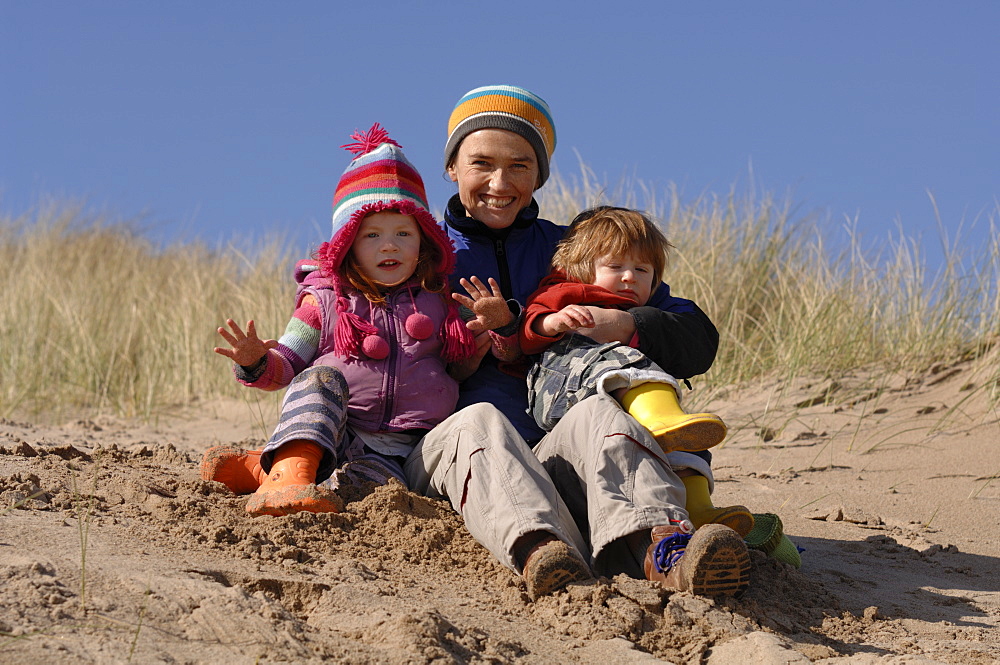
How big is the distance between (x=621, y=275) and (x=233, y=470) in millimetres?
1615

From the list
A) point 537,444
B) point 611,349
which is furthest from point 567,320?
point 537,444

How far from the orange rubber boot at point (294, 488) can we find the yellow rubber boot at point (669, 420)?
1038 millimetres

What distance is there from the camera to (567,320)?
3.25 meters

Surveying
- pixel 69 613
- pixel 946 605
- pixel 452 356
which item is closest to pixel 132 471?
pixel 452 356

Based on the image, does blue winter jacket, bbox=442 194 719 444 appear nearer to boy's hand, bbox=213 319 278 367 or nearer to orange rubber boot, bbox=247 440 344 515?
orange rubber boot, bbox=247 440 344 515

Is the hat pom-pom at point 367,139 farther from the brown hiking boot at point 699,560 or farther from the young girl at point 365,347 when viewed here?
the brown hiking boot at point 699,560

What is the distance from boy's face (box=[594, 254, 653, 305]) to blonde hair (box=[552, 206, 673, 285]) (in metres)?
0.02

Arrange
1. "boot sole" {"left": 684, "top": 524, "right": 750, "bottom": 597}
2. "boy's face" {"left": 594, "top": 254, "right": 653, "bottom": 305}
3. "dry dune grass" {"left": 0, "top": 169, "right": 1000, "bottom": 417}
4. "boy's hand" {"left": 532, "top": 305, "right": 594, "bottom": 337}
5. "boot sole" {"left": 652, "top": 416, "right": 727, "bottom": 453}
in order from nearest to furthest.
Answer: "boot sole" {"left": 684, "top": 524, "right": 750, "bottom": 597} < "boot sole" {"left": 652, "top": 416, "right": 727, "bottom": 453} < "boy's hand" {"left": 532, "top": 305, "right": 594, "bottom": 337} < "boy's face" {"left": 594, "top": 254, "right": 653, "bottom": 305} < "dry dune grass" {"left": 0, "top": 169, "right": 1000, "bottom": 417}

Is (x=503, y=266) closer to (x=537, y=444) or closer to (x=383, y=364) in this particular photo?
(x=383, y=364)

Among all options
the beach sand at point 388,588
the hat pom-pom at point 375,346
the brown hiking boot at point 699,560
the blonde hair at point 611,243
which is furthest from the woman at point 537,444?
the hat pom-pom at point 375,346

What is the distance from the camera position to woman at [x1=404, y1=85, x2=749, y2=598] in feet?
8.79

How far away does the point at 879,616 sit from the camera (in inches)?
115

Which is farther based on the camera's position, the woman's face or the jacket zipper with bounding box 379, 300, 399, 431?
the woman's face

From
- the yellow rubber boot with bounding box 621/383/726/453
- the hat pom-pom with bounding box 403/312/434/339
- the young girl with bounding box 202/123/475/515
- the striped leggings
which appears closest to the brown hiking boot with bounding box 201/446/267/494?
the young girl with bounding box 202/123/475/515
